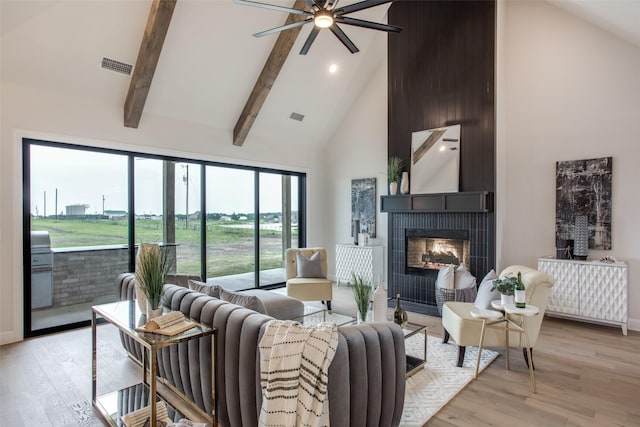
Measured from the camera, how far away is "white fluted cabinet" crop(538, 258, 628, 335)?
13.6 ft

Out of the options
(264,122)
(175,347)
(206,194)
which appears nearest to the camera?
(175,347)

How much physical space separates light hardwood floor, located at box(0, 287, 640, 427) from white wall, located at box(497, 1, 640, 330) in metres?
1.39

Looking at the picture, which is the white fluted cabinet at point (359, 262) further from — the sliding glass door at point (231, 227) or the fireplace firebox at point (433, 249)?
the sliding glass door at point (231, 227)

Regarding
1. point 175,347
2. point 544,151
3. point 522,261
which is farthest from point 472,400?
point 544,151

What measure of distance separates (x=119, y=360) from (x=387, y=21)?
6.30m

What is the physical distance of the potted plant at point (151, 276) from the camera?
2.39 meters

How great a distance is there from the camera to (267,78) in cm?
541

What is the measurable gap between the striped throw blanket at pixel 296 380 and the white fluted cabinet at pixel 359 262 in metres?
4.51

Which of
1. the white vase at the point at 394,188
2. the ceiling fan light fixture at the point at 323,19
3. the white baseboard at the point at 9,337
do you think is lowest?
the white baseboard at the point at 9,337

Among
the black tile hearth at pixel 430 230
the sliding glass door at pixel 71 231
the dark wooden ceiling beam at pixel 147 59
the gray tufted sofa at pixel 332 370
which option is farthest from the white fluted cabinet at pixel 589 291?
the sliding glass door at pixel 71 231

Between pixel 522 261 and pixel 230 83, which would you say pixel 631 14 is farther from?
pixel 230 83

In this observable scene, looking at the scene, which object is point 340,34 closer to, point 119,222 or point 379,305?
point 379,305

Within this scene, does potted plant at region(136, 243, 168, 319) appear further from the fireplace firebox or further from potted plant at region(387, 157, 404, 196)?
the fireplace firebox

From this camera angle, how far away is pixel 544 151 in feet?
16.2
